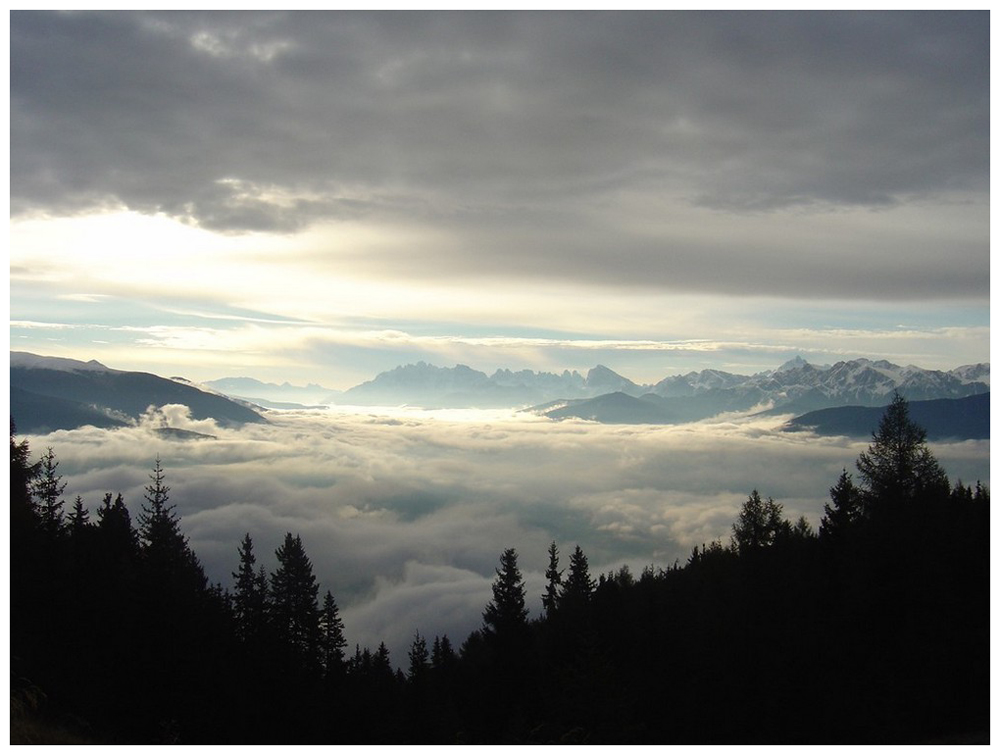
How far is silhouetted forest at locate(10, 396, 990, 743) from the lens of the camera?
29.3 m

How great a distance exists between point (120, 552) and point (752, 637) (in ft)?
134

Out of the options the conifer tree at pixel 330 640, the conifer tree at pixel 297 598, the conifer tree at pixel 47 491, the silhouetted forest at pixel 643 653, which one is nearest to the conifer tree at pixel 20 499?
the silhouetted forest at pixel 643 653

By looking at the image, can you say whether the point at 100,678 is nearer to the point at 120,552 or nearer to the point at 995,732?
the point at 120,552

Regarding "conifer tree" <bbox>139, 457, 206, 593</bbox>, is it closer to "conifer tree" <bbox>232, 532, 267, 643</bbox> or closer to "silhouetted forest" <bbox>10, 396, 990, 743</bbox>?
"silhouetted forest" <bbox>10, 396, 990, 743</bbox>

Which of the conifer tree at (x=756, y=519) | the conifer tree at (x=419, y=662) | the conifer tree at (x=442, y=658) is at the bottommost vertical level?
the conifer tree at (x=442, y=658)

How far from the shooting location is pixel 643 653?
43.7m

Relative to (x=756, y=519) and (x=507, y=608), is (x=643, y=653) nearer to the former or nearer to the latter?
(x=507, y=608)

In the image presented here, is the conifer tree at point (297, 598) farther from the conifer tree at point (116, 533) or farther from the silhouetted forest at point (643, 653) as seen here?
the conifer tree at point (116, 533)

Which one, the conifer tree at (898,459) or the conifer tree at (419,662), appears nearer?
the conifer tree at (898,459)

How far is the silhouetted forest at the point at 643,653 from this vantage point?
29.3 metres

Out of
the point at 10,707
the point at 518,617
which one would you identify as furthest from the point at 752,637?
the point at 10,707

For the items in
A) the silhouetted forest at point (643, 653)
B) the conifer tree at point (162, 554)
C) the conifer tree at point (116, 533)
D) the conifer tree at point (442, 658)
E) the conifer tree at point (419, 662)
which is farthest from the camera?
the conifer tree at point (442, 658)

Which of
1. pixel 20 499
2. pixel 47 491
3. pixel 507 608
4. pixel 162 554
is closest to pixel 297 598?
pixel 507 608

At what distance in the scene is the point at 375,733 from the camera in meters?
40.6
